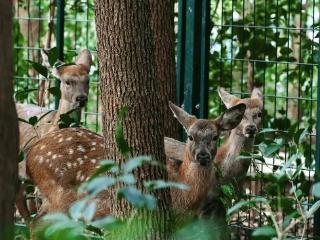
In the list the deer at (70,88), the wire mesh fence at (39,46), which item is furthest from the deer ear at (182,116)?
the deer at (70,88)

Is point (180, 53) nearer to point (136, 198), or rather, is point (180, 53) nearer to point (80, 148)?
point (80, 148)

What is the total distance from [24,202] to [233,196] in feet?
8.59

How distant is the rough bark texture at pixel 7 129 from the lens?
10.7ft

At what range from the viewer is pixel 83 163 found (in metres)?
7.25

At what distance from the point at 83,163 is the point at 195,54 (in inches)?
62.9

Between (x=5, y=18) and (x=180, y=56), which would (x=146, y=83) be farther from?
(x=180, y=56)

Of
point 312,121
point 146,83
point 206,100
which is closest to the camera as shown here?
point 146,83

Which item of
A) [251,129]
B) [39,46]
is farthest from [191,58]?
[39,46]

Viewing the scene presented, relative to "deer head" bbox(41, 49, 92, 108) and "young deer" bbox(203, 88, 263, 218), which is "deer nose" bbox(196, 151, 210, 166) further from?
"deer head" bbox(41, 49, 92, 108)

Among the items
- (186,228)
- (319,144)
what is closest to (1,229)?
(186,228)

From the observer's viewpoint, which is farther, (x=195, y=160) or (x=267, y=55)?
(x=267, y=55)

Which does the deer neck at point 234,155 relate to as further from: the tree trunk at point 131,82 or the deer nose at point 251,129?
the tree trunk at point 131,82

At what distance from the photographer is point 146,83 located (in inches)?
201

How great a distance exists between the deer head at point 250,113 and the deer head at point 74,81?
1.49m
